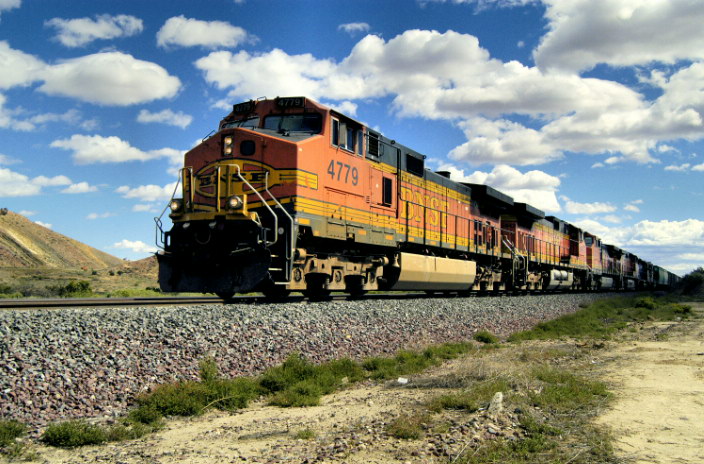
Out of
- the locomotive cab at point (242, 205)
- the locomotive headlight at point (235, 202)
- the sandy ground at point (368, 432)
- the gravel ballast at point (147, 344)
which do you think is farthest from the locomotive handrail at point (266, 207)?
the sandy ground at point (368, 432)

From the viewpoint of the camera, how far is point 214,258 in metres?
9.84

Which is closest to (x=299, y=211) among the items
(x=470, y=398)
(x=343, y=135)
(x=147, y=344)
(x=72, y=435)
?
(x=343, y=135)

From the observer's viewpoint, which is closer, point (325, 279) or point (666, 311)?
point (325, 279)

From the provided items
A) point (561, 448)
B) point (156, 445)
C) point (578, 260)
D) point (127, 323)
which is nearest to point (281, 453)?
point (156, 445)

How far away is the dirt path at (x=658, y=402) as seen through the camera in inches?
172

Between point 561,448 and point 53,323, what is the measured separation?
17.0 feet

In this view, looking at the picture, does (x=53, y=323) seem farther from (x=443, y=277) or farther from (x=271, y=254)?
(x=443, y=277)

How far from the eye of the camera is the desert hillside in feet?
172

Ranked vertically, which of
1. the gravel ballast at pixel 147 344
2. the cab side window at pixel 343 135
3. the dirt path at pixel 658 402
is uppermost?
the cab side window at pixel 343 135

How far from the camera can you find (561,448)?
426cm

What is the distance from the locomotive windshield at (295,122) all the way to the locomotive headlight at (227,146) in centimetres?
87

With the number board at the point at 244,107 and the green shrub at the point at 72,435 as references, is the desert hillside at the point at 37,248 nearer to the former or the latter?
the number board at the point at 244,107

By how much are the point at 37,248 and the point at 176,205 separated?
187 ft

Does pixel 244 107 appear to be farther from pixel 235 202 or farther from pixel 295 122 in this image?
pixel 235 202
